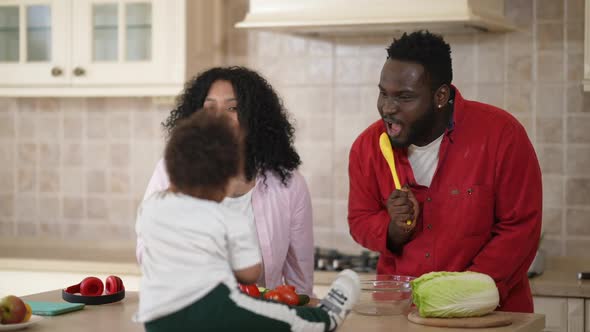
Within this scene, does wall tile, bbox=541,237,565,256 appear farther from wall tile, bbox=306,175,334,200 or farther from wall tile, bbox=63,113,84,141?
wall tile, bbox=63,113,84,141

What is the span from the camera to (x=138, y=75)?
3.47 meters

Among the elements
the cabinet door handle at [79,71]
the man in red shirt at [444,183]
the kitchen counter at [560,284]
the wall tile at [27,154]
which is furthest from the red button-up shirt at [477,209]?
the wall tile at [27,154]

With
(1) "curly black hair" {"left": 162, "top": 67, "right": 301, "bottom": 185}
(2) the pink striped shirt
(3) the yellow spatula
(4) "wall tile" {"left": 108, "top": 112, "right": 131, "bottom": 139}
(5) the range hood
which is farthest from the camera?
(4) "wall tile" {"left": 108, "top": 112, "right": 131, "bottom": 139}

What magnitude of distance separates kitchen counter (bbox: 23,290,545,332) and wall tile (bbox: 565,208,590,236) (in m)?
1.42

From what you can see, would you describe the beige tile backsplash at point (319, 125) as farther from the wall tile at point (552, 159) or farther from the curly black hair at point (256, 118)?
the curly black hair at point (256, 118)

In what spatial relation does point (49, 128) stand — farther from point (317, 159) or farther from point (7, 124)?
point (317, 159)

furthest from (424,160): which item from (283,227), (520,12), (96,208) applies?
(96,208)

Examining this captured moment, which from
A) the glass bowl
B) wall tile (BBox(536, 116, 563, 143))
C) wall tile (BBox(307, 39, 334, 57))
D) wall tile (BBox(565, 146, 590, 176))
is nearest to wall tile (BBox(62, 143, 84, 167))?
wall tile (BBox(307, 39, 334, 57))

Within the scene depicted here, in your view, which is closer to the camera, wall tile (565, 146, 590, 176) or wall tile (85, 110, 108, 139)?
wall tile (565, 146, 590, 176)

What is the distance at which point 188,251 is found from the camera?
1.50 meters

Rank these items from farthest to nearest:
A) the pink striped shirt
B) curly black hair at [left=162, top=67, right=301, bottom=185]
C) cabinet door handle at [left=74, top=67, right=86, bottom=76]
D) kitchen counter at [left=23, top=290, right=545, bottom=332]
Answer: cabinet door handle at [left=74, top=67, right=86, bottom=76]
curly black hair at [left=162, top=67, right=301, bottom=185]
the pink striped shirt
kitchen counter at [left=23, top=290, right=545, bottom=332]

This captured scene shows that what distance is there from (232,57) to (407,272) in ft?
5.45

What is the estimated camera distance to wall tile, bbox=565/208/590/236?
3322mm

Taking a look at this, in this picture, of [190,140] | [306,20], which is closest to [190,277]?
[190,140]
